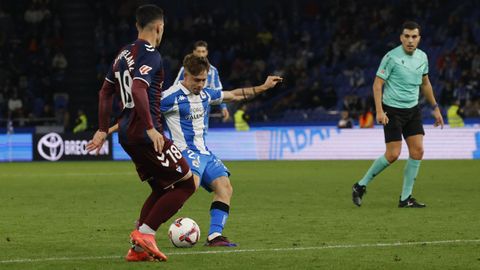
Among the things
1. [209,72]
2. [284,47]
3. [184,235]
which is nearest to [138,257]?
[184,235]

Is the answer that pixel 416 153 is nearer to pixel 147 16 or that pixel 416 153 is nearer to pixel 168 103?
pixel 168 103

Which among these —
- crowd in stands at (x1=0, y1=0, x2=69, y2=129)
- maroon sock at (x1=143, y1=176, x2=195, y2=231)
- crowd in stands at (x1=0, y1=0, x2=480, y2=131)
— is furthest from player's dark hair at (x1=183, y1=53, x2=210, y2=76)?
crowd in stands at (x1=0, y1=0, x2=69, y2=129)

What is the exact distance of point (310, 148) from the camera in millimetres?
27359

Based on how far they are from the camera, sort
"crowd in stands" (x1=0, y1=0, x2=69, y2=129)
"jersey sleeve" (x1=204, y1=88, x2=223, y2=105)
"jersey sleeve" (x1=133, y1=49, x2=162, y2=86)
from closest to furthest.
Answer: "jersey sleeve" (x1=133, y1=49, x2=162, y2=86) → "jersey sleeve" (x1=204, y1=88, x2=223, y2=105) → "crowd in stands" (x1=0, y1=0, x2=69, y2=129)

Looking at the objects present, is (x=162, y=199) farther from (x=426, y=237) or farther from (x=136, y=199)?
(x=136, y=199)

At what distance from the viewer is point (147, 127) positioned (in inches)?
305

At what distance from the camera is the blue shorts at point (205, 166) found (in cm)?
924

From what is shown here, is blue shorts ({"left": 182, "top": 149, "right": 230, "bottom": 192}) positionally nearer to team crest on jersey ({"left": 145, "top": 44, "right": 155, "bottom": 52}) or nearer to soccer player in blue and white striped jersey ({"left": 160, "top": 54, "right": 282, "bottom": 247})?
soccer player in blue and white striped jersey ({"left": 160, "top": 54, "right": 282, "bottom": 247})

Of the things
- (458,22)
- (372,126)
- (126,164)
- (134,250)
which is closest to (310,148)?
(372,126)

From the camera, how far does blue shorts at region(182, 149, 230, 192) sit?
9238 mm

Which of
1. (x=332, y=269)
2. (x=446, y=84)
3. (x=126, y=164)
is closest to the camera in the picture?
(x=332, y=269)

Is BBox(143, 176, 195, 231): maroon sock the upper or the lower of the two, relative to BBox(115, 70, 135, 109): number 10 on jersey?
lower

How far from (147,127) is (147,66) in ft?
1.48

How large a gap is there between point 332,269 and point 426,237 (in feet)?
7.37
